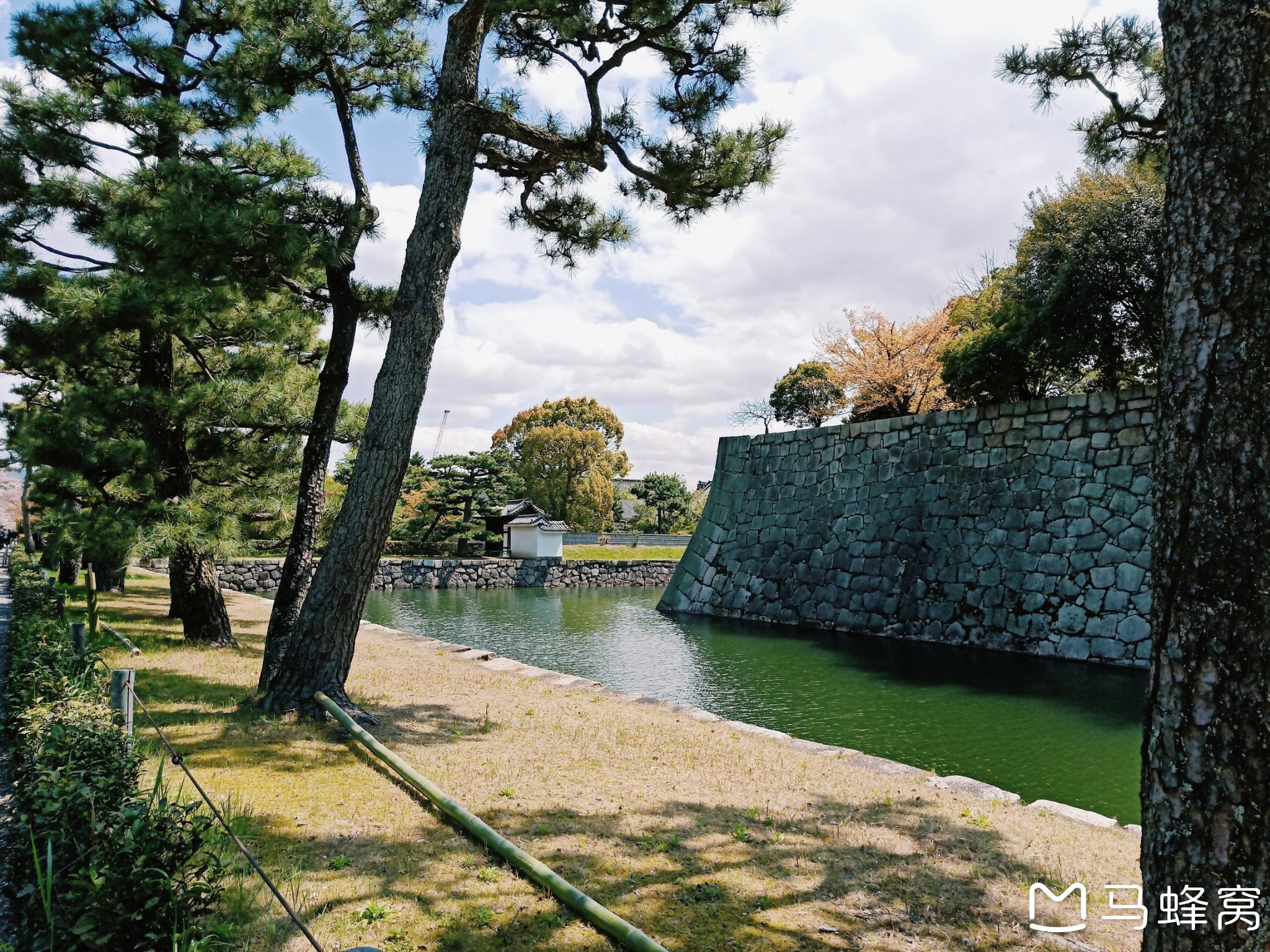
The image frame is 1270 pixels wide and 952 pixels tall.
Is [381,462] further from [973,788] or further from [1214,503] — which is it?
[1214,503]

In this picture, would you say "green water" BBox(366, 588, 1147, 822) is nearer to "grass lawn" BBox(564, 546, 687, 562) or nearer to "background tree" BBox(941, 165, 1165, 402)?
"background tree" BBox(941, 165, 1165, 402)

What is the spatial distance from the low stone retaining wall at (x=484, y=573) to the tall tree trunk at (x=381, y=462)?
13.5 metres

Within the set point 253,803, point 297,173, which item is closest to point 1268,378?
point 253,803

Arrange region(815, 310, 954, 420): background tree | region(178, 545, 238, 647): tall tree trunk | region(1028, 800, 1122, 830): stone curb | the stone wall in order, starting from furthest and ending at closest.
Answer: region(815, 310, 954, 420): background tree, the stone wall, region(178, 545, 238, 647): tall tree trunk, region(1028, 800, 1122, 830): stone curb

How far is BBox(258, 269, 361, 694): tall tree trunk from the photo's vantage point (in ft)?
16.4

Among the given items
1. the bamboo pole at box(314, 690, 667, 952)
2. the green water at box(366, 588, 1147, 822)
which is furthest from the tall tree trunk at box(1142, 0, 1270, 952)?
the green water at box(366, 588, 1147, 822)

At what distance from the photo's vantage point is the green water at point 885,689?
4781 mm

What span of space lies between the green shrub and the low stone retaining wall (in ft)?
49.0

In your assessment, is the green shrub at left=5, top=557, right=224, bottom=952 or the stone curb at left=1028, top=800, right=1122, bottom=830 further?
the stone curb at left=1028, top=800, right=1122, bottom=830

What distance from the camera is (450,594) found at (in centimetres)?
1733

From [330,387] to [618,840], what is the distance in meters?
3.75

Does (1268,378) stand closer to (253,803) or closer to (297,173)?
(253,803)

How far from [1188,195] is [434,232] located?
351 centimetres

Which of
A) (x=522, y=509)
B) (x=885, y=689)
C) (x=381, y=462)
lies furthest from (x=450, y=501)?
(x=381, y=462)
